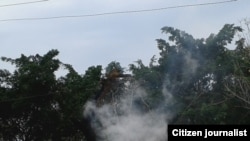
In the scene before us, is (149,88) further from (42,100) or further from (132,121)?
(42,100)

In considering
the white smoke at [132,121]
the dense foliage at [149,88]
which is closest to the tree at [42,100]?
the dense foliage at [149,88]

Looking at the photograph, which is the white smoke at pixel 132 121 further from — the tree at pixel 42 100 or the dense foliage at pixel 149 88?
the tree at pixel 42 100

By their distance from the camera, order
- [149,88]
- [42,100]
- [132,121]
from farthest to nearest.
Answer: [42,100], [149,88], [132,121]

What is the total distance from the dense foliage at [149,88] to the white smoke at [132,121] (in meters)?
0.40

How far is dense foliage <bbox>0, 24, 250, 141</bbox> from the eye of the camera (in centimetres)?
1991

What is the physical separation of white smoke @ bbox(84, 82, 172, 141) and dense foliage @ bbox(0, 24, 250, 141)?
40 cm

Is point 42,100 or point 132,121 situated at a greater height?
point 42,100

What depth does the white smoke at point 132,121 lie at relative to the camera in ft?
65.1

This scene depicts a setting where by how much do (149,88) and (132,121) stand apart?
2250 mm

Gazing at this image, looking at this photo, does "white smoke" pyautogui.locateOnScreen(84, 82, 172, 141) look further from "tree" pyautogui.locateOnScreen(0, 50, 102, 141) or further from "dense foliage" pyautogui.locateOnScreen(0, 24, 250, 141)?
"tree" pyautogui.locateOnScreen(0, 50, 102, 141)

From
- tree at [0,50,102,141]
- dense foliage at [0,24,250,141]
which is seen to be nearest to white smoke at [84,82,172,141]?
dense foliage at [0,24,250,141]

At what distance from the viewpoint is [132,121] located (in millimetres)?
20188

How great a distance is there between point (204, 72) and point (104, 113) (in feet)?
17.0

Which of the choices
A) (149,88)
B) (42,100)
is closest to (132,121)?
(149,88)
